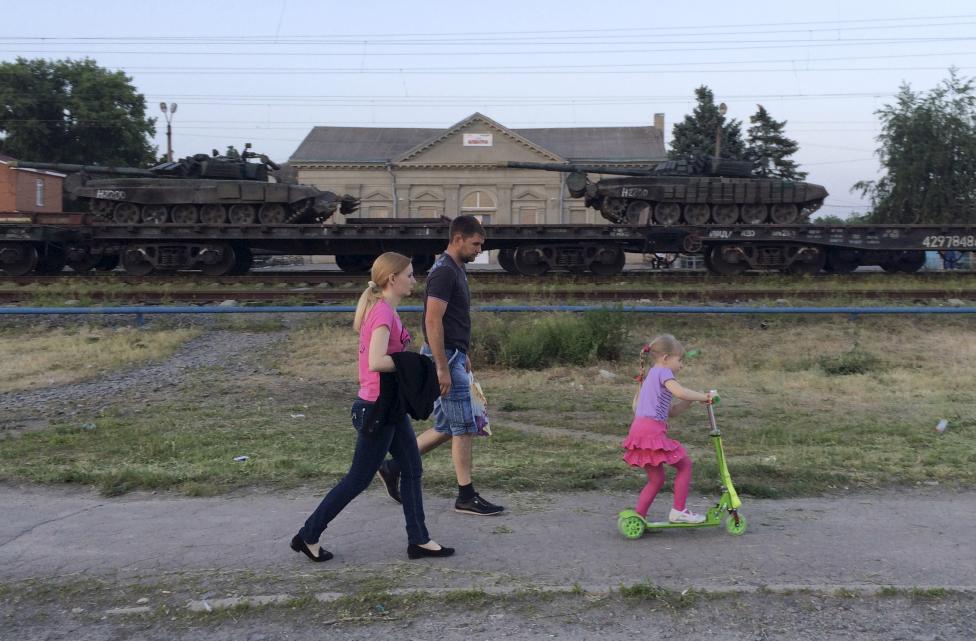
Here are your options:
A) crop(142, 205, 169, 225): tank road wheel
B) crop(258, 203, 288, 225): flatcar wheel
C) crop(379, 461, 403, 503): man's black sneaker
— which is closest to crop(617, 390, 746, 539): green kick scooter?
Answer: crop(379, 461, 403, 503): man's black sneaker

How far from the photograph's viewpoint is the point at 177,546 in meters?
4.77

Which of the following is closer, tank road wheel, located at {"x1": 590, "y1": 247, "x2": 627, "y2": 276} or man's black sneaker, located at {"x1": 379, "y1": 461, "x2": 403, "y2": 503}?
man's black sneaker, located at {"x1": 379, "y1": 461, "x2": 403, "y2": 503}

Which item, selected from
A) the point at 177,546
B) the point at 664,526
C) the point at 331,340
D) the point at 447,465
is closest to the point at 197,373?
the point at 331,340

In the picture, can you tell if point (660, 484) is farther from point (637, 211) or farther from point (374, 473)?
point (637, 211)

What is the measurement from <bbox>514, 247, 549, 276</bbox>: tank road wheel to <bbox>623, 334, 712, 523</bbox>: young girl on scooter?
1465 centimetres

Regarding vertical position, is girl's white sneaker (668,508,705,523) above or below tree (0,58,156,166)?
below

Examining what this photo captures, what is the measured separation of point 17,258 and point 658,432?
19107 mm

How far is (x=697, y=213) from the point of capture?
21391 millimetres

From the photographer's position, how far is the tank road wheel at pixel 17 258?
65.2ft

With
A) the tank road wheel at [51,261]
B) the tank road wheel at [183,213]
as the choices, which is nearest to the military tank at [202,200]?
the tank road wheel at [183,213]

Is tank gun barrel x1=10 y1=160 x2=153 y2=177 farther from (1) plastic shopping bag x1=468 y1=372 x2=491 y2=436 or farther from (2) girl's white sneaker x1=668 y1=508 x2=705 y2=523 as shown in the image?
(2) girl's white sneaker x1=668 y1=508 x2=705 y2=523

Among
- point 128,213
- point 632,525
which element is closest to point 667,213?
point 128,213

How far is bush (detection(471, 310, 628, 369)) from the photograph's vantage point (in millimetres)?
10930

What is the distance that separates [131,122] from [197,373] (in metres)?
57.2
